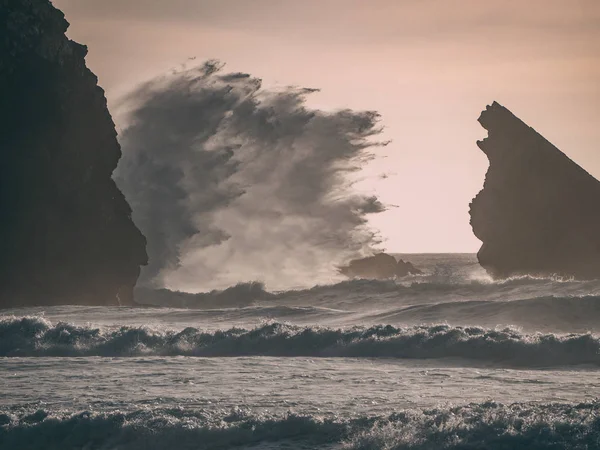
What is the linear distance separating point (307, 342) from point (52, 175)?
77.3 feet

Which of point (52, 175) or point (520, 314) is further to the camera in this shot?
point (52, 175)

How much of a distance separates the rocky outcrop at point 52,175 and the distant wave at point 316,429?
2814cm

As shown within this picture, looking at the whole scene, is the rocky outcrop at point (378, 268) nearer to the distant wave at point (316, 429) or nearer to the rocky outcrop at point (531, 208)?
the rocky outcrop at point (531, 208)

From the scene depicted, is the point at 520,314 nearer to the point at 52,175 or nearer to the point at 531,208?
the point at 52,175

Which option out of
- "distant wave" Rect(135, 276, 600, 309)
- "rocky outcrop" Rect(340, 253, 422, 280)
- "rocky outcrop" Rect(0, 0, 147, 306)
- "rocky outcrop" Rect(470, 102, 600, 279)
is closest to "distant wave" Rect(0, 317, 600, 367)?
"distant wave" Rect(135, 276, 600, 309)

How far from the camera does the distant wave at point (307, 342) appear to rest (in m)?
23.4

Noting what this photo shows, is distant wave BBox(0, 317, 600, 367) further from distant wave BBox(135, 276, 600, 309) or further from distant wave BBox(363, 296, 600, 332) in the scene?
distant wave BBox(135, 276, 600, 309)

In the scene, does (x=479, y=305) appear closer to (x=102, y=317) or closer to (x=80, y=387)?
(x=102, y=317)

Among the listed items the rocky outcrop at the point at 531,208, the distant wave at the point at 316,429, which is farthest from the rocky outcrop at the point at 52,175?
the distant wave at the point at 316,429

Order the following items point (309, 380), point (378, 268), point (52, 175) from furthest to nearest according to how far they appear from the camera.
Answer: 1. point (378, 268)
2. point (52, 175)
3. point (309, 380)

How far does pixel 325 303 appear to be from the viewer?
49750 mm

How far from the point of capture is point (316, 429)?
1571cm

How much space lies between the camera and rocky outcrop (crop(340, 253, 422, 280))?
83.8 m

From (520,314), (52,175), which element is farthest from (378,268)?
(520,314)
